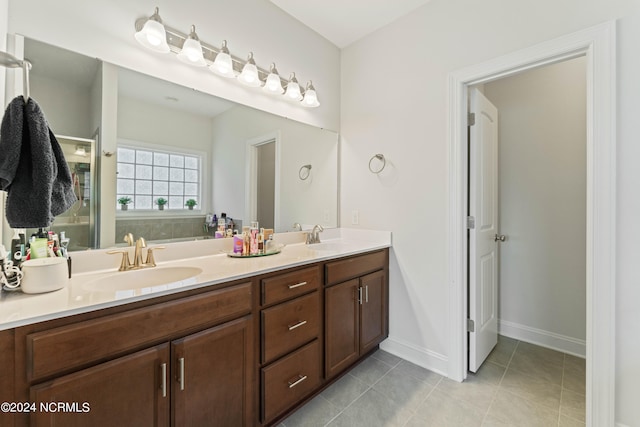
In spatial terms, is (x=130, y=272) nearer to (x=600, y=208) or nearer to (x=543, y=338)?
(x=600, y=208)

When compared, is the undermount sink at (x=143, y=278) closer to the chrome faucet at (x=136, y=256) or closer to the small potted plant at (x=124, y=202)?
the chrome faucet at (x=136, y=256)

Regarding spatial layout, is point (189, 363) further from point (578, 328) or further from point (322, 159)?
point (578, 328)

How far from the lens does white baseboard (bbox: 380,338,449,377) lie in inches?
75.8

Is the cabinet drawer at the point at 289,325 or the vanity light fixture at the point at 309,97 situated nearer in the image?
the cabinet drawer at the point at 289,325

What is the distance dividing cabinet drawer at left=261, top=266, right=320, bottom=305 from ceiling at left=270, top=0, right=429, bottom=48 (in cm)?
188

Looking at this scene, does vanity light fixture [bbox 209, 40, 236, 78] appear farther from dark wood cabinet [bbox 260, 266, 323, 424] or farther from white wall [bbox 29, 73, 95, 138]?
dark wood cabinet [bbox 260, 266, 323, 424]

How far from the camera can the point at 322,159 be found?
2.44 m

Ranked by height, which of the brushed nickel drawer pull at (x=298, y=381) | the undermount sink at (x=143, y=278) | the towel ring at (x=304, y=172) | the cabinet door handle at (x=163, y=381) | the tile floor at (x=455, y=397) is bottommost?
the tile floor at (x=455, y=397)

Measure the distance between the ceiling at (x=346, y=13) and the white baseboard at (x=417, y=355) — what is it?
2.52 metres

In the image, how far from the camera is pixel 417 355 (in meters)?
2.04

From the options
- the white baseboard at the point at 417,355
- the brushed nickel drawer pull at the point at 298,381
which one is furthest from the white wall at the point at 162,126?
the white baseboard at the point at 417,355

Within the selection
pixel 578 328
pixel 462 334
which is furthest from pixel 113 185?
pixel 578 328

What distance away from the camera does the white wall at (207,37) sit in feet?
3.99

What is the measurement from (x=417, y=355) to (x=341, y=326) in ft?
2.41
